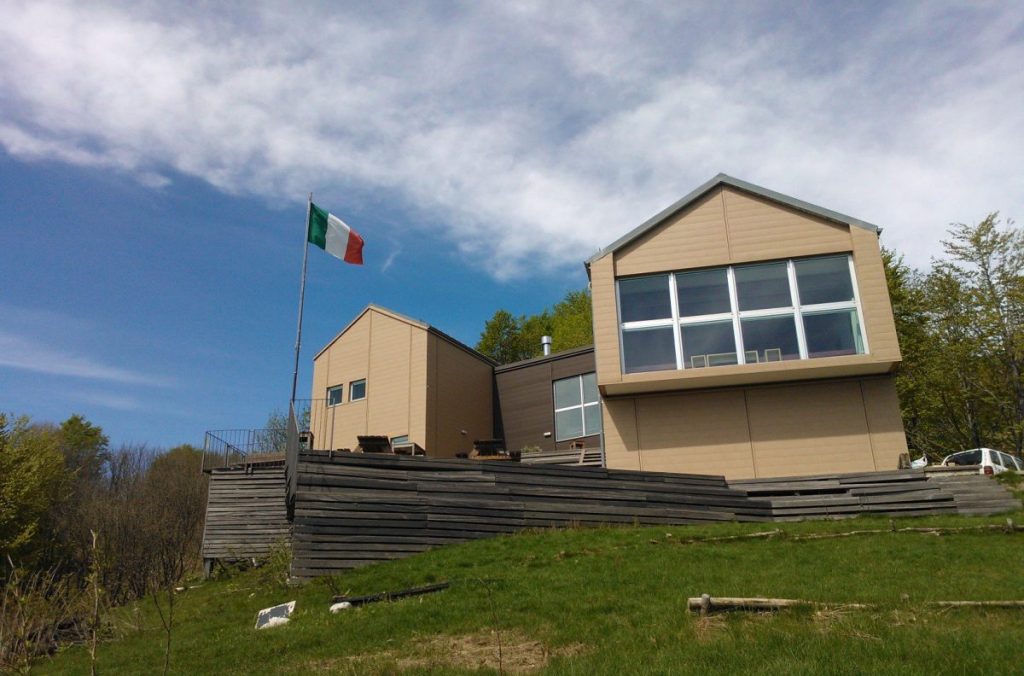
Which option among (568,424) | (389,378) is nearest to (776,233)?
(568,424)

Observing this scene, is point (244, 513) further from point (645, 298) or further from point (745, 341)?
point (745, 341)

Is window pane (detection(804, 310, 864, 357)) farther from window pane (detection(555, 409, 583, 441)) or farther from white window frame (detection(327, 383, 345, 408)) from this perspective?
white window frame (detection(327, 383, 345, 408))

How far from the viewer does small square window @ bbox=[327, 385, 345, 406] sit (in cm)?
Answer: 2705

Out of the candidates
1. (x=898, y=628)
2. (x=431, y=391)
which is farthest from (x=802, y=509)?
(x=431, y=391)

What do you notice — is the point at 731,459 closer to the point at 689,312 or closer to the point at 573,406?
the point at 689,312

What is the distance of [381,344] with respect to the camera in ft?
86.0

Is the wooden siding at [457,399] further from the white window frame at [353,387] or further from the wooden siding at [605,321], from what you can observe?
the wooden siding at [605,321]

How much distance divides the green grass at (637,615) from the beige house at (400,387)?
1149 centimetres

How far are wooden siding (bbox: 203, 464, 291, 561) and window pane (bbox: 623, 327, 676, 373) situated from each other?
12212 mm

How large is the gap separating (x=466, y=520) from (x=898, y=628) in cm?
861

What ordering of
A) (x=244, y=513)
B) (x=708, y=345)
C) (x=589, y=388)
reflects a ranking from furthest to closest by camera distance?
(x=589, y=388)
(x=244, y=513)
(x=708, y=345)

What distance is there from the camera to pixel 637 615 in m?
7.82

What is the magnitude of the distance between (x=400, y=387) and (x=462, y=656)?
720 inches

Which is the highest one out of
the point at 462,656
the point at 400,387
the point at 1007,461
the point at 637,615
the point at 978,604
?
the point at 400,387
